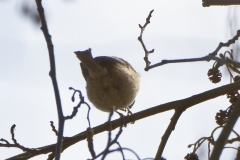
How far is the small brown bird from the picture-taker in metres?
5.36

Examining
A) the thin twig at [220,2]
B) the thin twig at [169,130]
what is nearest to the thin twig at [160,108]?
the thin twig at [169,130]

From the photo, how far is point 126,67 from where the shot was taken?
6066 millimetres

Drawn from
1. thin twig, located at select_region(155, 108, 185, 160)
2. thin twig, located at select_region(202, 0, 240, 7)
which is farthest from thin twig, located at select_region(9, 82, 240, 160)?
thin twig, located at select_region(202, 0, 240, 7)

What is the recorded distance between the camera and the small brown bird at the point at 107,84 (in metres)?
5.36

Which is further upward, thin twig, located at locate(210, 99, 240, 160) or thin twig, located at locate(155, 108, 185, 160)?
thin twig, located at locate(155, 108, 185, 160)

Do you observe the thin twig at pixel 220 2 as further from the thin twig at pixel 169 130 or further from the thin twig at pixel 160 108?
the thin twig at pixel 169 130

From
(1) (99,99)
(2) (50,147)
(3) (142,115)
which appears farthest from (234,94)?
(1) (99,99)

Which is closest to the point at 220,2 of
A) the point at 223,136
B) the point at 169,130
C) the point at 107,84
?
the point at 169,130

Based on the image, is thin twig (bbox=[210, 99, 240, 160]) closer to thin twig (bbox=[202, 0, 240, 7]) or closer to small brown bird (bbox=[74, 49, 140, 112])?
thin twig (bbox=[202, 0, 240, 7])

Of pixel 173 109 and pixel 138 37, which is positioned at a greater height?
pixel 138 37

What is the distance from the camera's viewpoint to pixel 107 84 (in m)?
5.37

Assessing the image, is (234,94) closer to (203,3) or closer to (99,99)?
(203,3)

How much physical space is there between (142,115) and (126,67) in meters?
2.01

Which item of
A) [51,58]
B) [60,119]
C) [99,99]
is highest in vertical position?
[99,99]
